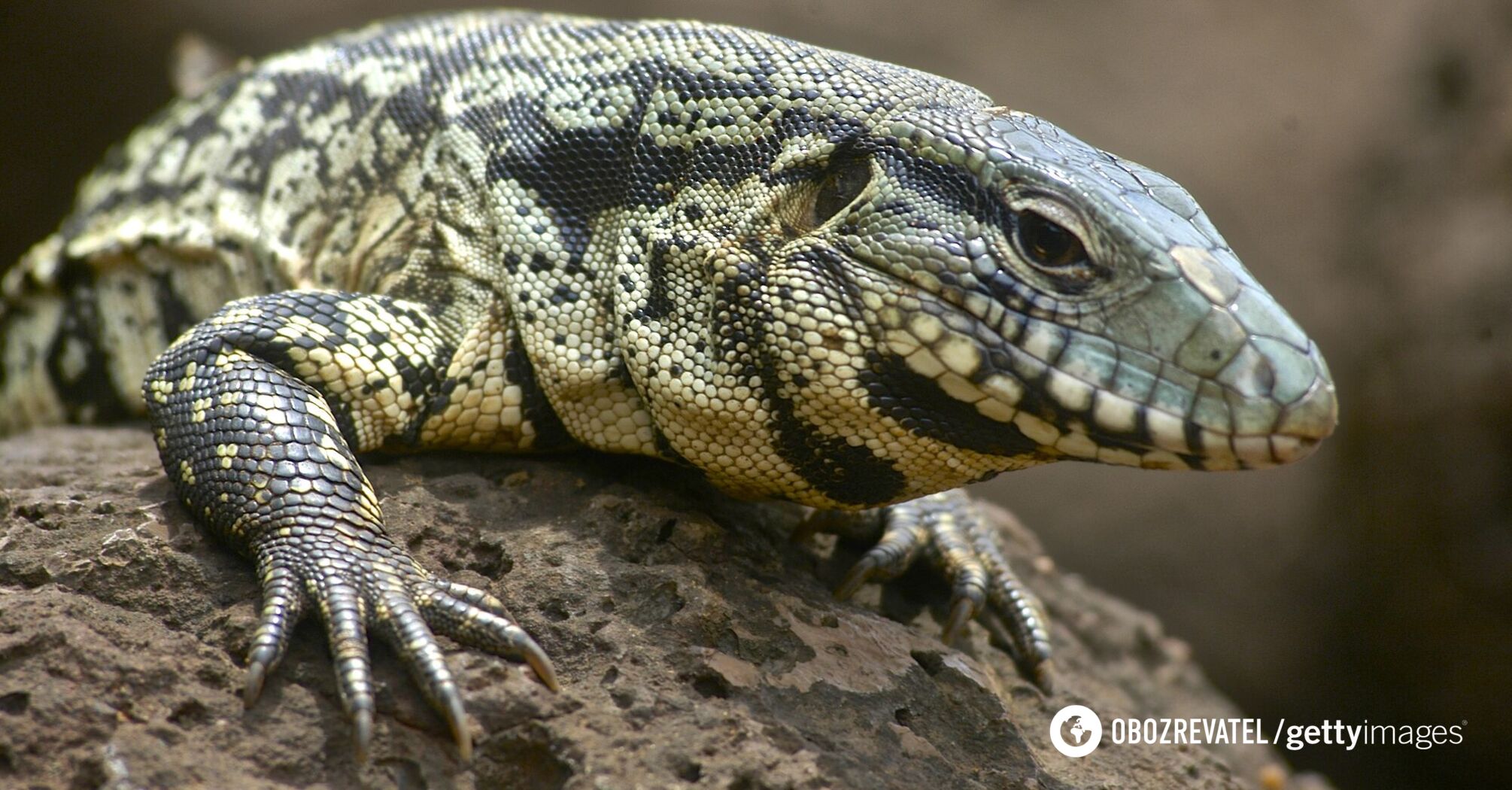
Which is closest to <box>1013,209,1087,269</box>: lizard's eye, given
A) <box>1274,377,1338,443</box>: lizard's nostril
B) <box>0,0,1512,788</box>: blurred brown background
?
<box>1274,377,1338,443</box>: lizard's nostril

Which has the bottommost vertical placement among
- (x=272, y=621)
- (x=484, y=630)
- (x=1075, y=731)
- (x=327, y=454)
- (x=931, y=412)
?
(x=272, y=621)

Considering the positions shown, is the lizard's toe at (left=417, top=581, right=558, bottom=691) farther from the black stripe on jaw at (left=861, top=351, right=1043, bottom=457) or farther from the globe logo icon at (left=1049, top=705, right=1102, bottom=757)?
the globe logo icon at (left=1049, top=705, right=1102, bottom=757)

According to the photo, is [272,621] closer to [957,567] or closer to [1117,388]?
[1117,388]

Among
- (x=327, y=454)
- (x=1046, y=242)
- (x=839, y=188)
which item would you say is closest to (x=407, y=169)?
(x=327, y=454)

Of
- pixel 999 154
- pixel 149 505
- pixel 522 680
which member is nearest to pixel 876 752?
pixel 522 680

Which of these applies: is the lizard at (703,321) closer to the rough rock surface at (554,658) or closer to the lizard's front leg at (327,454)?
the lizard's front leg at (327,454)

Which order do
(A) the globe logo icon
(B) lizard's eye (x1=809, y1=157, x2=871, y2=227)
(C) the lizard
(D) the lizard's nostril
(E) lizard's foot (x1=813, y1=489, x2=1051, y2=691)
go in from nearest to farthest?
1. (D) the lizard's nostril
2. (C) the lizard
3. (B) lizard's eye (x1=809, y1=157, x2=871, y2=227)
4. (A) the globe logo icon
5. (E) lizard's foot (x1=813, y1=489, x2=1051, y2=691)
